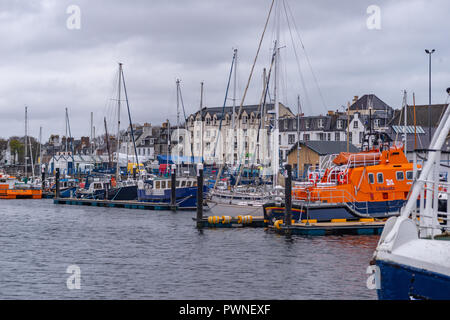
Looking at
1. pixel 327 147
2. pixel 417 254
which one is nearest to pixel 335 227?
pixel 417 254

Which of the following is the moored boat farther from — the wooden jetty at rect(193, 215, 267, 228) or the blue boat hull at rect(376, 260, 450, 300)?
the blue boat hull at rect(376, 260, 450, 300)

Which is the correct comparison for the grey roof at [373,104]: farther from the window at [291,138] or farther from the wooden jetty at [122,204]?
the wooden jetty at [122,204]

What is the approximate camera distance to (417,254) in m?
11.9

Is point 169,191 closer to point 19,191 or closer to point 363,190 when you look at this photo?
point 19,191

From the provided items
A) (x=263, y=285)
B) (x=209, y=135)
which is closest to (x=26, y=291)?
(x=263, y=285)

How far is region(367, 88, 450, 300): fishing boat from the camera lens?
11.6 meters

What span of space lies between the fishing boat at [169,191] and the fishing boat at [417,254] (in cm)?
4924

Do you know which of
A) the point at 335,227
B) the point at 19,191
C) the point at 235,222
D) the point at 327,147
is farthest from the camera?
the point at 327,147

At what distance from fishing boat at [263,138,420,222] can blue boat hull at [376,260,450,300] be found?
23.5 meters

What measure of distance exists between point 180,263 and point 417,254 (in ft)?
57.3

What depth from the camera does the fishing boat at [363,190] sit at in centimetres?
3575

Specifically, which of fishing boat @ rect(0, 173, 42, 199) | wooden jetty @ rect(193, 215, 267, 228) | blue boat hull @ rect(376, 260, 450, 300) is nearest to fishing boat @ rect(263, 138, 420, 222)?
wooden jetty @ rect(193, 215, 267, 228)

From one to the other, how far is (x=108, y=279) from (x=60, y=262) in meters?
5.28
